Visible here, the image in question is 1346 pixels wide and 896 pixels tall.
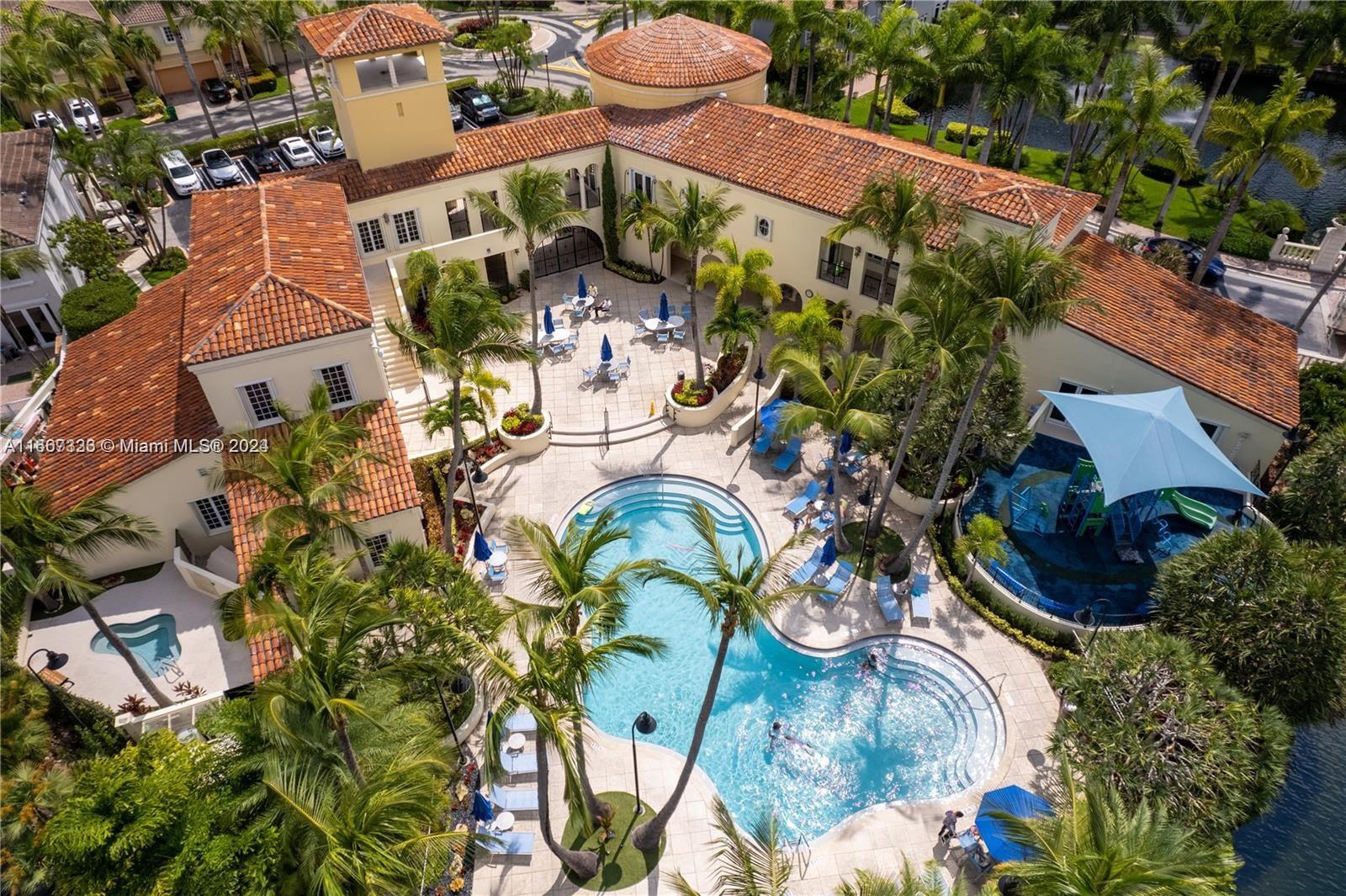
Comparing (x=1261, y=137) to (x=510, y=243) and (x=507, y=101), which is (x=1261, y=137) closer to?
(x=510, y=243)

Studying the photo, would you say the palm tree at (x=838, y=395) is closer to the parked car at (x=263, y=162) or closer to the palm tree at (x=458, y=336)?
the palm tree at (x=458, y=336)

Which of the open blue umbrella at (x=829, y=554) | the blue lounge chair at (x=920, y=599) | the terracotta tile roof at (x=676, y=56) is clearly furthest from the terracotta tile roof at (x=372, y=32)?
the blue lounge chair at (x=920, y=599)

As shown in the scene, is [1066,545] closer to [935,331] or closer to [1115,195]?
[935,331]

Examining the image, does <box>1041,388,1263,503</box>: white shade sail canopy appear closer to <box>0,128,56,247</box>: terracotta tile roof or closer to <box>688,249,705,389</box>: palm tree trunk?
<box>688,249,705,389</box>: palm tree trunk

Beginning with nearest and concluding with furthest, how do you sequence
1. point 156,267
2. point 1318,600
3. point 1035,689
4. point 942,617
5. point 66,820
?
point 66,820 → point 1318,600 → point 1035,689 → point 942,617 → point 156,267

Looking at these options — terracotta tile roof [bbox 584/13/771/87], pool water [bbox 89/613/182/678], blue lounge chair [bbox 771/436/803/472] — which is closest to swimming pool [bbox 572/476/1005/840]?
blue lounge chair [bbox 771/436/803/472]

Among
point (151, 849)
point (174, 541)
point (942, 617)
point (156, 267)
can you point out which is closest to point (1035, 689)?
point (942, 617)

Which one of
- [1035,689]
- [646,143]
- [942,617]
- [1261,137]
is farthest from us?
[646,143]
